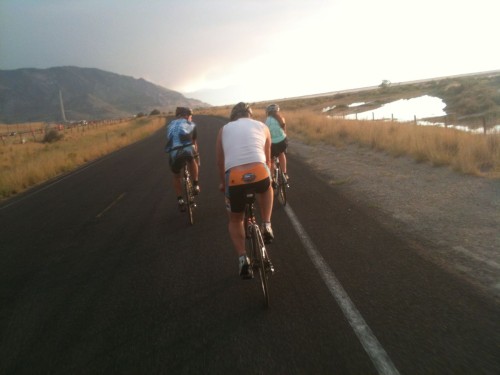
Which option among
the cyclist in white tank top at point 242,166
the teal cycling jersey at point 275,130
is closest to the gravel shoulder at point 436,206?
the teal cycling jersey at point 275,130

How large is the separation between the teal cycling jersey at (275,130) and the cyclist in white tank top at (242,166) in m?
3.51

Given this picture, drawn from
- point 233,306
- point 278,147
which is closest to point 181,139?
point 278,147

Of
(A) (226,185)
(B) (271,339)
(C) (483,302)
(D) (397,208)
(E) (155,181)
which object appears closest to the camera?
(B) (271,339)

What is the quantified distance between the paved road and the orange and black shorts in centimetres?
114

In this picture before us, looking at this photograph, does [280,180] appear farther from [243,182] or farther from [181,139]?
[243,182]

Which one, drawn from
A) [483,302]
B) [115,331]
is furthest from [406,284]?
[115,331]

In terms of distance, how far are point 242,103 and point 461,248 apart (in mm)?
3485

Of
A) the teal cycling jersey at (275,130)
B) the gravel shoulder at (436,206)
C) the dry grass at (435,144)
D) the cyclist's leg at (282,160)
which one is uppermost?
the teal cycling jersey at (275,130)

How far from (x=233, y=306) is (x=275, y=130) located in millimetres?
4416

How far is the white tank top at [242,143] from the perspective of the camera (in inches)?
171

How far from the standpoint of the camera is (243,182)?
14.1 ft

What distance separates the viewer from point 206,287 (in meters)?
5.12

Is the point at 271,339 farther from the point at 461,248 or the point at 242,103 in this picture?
the point at 461,248

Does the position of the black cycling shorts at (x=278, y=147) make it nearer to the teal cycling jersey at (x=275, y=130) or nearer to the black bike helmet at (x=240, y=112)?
the teal cycling jersey at (x=275, y=130)
